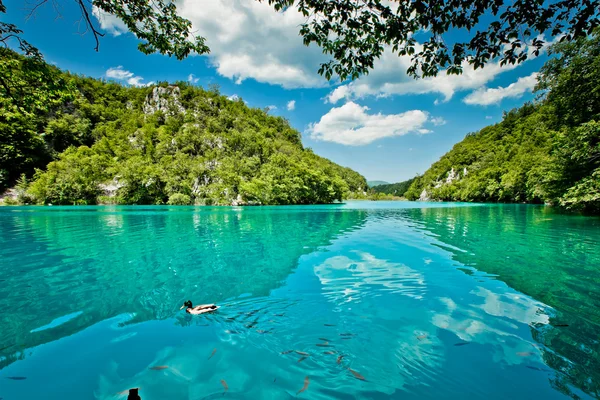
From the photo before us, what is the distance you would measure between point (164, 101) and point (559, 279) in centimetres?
15349

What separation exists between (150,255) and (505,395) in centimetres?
1381

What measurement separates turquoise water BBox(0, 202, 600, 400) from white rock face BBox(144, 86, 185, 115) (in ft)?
445

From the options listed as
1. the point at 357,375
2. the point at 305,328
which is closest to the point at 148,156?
the point at 305,328

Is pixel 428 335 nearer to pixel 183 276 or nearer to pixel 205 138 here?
pixel 183 276

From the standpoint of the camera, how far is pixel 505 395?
Result: 11.5 feet

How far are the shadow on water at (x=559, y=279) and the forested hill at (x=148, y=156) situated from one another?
6605cm

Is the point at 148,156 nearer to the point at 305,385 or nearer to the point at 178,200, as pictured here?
the point at 178,200

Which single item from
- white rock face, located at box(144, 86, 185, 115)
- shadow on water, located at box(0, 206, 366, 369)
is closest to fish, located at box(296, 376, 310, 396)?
shadow on water, located at box(0, 206, 366, 369)

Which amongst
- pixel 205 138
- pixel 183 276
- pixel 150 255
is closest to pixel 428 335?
pixel 183 276

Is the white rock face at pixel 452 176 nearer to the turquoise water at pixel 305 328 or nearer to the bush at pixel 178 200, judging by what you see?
the bush at pixel 178 200

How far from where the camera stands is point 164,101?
12950 centimetres

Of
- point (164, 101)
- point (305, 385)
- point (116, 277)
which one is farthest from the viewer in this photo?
point (164, 101)

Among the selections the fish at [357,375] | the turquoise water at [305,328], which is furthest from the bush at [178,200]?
the fish at [357,375]

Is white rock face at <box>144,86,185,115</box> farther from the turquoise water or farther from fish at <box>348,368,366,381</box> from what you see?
fish at <box>348,368,366,381</box>
